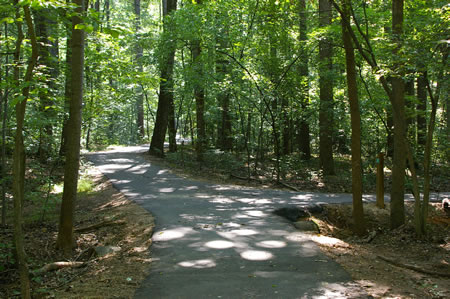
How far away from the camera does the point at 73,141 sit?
721 centimetres

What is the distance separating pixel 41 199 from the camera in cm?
1048

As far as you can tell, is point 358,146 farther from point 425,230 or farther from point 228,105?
point 228,105

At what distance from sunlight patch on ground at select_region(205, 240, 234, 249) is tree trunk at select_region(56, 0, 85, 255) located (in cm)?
282

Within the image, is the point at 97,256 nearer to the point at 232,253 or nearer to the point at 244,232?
the point at 232,253

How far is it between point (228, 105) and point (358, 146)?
1111 centimetres

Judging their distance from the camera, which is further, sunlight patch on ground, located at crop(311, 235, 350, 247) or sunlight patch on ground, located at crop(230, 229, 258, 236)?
sunlight patch on ground, located at crop(230, 229, 258, 236)

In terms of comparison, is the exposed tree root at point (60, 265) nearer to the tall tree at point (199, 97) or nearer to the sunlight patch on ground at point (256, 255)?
the sunlight patch on ground at point (256, 255)

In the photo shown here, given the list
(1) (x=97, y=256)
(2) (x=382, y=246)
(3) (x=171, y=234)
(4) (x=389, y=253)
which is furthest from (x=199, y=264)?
(2) (x=382, y=246)

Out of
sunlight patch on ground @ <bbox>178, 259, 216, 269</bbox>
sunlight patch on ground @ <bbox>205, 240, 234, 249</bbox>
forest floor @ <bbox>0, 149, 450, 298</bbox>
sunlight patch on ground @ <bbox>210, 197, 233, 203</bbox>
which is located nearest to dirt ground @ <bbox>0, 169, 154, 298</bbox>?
forest floor @ <bbox>0, 149, 450, 298</bbox>

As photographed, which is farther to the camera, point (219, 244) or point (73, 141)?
point (73, 141)

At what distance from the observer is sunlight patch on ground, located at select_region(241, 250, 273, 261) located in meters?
6.09

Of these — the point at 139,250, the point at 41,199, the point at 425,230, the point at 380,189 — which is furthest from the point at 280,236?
the point at 41,199

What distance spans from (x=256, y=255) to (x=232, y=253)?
405 millimetres

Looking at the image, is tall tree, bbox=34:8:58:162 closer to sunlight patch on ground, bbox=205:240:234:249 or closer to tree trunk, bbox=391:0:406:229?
sunlight patch on ground, bbox=205:240:234:249
